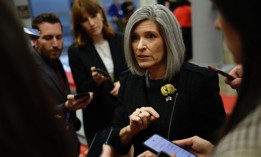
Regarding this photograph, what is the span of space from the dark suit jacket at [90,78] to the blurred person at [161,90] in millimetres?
778

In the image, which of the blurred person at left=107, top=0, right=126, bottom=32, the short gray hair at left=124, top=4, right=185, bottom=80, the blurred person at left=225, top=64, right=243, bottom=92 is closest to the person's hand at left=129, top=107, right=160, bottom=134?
the short gray hair at left=124, top=4, right=185, bottom=80

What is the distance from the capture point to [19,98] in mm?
608

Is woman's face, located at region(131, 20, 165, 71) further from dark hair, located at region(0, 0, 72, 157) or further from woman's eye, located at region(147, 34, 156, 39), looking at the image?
dark hair, located at region(0, 0, 72, 157)

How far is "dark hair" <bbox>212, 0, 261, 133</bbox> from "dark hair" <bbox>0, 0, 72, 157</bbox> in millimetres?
472

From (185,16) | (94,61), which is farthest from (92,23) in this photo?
(185,16)

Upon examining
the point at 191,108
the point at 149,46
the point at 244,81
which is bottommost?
the point at 191,108

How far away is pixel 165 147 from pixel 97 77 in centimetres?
126

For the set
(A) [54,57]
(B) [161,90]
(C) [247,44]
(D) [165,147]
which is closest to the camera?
(C) [247,44]

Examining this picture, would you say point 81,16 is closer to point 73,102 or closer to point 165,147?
point 73,102

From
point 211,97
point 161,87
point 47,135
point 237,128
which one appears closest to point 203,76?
point 211,97

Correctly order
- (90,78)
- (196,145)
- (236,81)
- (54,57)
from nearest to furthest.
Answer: (196,145) < (236,81) < (54,57) < (90,78)

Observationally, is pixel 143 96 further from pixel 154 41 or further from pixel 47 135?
pixel 47 135

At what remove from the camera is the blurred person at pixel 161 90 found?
1.67 metres

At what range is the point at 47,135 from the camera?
2.18ft
